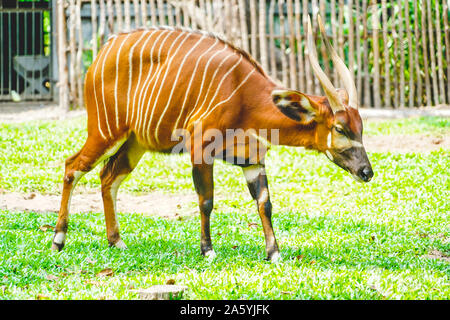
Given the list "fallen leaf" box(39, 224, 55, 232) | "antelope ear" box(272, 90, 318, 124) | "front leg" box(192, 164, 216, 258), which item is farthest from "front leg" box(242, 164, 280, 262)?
"fallen leaf" box(39, 224, 55, 232)

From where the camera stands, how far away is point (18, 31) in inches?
618

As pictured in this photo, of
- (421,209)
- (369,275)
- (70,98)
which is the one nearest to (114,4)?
(70,98)

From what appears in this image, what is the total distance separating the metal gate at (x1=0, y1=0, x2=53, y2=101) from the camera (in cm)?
1509

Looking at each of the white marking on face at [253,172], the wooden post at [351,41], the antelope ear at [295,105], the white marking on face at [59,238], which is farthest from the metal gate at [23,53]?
the antelope ear at [295,105]

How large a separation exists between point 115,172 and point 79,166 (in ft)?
0.97

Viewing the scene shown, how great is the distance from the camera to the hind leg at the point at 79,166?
5797 mm

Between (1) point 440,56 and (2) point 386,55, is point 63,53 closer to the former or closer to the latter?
(2) point 386,55

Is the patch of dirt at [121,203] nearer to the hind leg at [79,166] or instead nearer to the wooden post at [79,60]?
the hind leg at [79,166]

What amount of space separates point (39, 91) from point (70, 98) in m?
3.17

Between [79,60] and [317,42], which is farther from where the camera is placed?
[317,42]

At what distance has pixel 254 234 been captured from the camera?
21.4 feet

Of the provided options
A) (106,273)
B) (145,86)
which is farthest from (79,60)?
(106,273)

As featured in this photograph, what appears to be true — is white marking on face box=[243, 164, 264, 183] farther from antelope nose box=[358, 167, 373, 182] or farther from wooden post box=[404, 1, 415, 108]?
wooden post box=[404, 1, 415, 108]

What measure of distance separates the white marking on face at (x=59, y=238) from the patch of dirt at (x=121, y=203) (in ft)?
6.10
